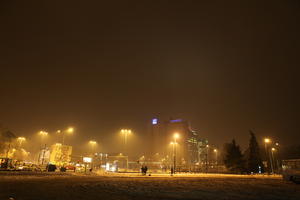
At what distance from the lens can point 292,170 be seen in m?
26.5

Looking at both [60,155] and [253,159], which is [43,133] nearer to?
[60,155]

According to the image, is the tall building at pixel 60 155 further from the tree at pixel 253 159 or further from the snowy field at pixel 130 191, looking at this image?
the snowy field at pixel 130 191

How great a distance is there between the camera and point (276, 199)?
1149 cm

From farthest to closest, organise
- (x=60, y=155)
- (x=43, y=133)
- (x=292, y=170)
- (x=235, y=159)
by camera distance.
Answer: (x=60, y=155)
(x=235, y=159)
(x=43, y=133)
(x=292, y=170)

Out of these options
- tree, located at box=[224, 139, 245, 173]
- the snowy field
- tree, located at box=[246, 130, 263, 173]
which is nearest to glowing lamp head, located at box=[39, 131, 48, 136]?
the snowy field

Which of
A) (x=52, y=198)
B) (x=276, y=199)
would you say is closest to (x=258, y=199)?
(x=276, y=199)

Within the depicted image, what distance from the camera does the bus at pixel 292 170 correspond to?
984 inches

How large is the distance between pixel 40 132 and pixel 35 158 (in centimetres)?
9716

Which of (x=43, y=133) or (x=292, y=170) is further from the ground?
(x=43, y=133)

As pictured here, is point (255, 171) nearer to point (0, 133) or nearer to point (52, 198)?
point (52, 198)

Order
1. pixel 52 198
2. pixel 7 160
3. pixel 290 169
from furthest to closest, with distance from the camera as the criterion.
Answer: pixel 7 160
pixel 290 169
pixel 52 198

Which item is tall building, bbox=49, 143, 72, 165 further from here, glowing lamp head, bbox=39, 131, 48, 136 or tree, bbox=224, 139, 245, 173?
tree, bbox=224, 139, 245, 173

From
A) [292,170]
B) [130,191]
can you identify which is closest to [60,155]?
[292,170]

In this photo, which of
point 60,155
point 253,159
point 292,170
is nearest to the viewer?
point 292,170
